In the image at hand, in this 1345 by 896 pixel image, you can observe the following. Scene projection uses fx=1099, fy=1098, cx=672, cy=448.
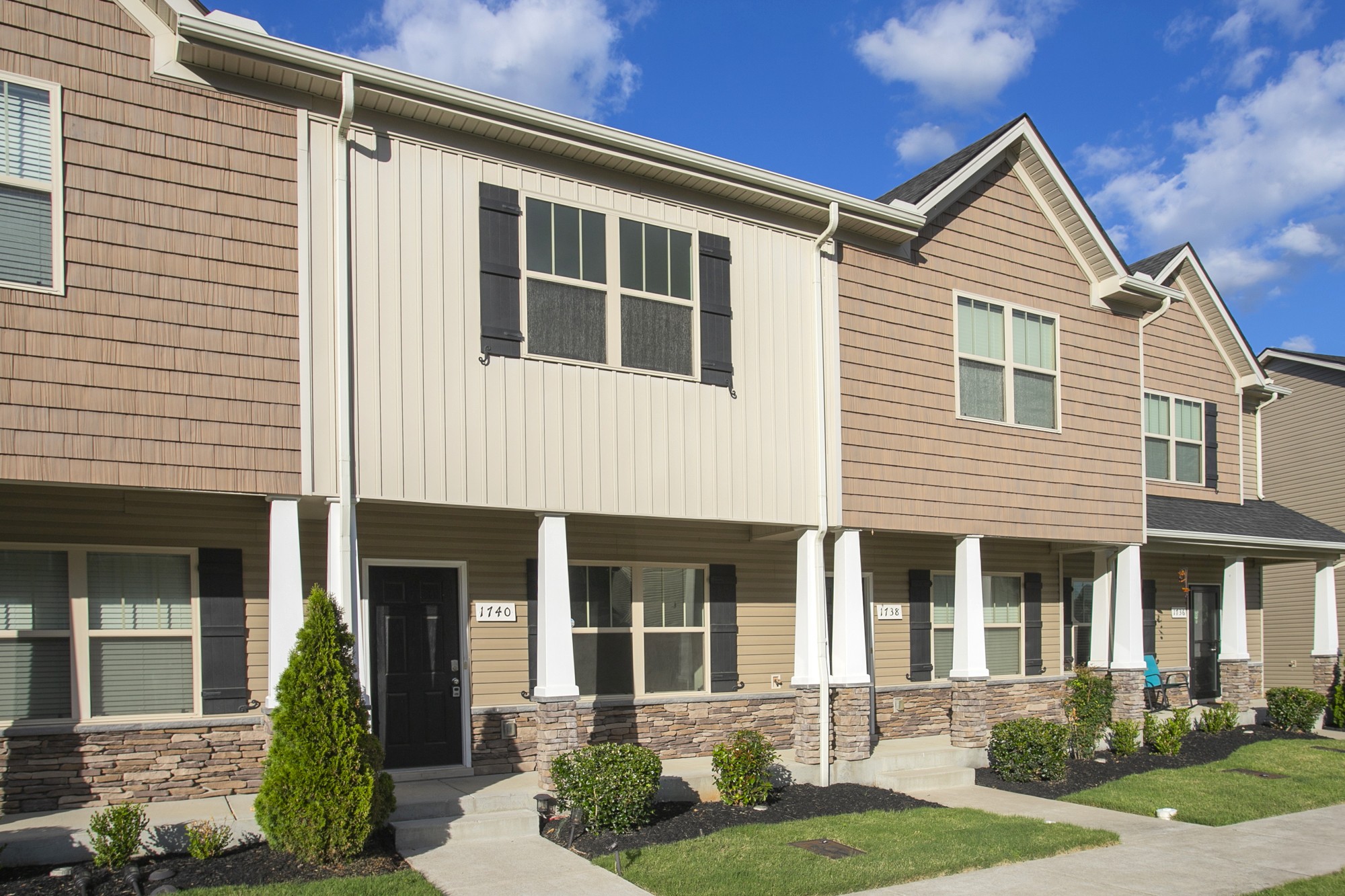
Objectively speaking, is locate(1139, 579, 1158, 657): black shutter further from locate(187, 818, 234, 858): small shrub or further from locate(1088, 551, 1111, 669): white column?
locate(187, 818, 234, 858): small shrub

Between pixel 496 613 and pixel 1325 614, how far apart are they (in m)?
14.2

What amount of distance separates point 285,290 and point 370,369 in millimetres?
907

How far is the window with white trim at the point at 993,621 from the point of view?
1457 centimetres

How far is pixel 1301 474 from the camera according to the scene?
21703mm

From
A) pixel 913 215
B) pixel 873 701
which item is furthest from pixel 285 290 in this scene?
pixel 873 701

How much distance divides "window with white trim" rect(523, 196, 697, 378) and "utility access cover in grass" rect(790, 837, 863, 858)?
4.53 m

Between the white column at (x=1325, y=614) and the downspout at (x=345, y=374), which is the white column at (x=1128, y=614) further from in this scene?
the downspout at (x=345, y=374)

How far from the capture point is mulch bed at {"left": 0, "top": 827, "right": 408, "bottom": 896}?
23.3 feet

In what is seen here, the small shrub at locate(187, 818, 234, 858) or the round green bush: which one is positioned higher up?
the round green bush

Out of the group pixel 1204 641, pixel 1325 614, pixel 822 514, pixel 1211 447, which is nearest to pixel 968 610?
pixel 822 514

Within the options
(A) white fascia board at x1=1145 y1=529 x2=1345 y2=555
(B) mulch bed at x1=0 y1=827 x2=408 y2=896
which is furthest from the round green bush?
(A) white fascia board at x1=1145 y1=529 x2=1345 y2=555

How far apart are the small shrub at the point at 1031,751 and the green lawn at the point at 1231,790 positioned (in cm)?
48

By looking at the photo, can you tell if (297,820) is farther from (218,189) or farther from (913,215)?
(913,215)

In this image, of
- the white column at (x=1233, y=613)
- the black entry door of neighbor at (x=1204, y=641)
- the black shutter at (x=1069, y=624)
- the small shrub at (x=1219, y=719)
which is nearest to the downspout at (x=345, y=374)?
the black shutter at (x=1069, y=624)
